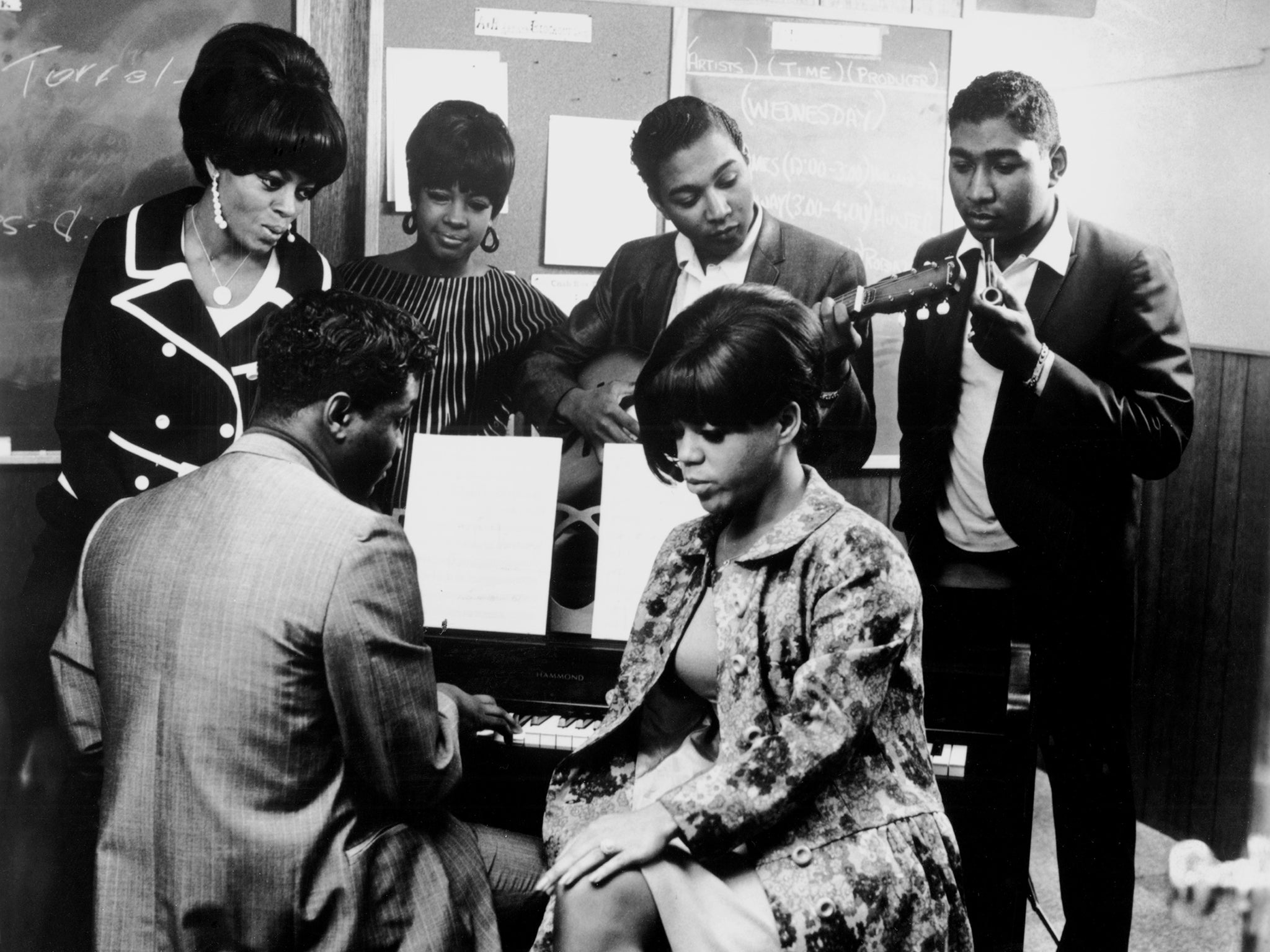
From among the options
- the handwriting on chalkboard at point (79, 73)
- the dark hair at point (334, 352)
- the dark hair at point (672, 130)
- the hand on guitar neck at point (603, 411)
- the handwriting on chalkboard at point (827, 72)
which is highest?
the handwriting on chalkboard at point (827, 72)

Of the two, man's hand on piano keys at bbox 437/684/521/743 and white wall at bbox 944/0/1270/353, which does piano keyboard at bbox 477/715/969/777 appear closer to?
man's hand on piano keys at bbox 437/684/521/743

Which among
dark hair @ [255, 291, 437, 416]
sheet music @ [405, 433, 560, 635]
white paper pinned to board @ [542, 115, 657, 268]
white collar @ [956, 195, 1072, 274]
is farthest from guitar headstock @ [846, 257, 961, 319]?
dark hair @ [255, 291, 437, 416]

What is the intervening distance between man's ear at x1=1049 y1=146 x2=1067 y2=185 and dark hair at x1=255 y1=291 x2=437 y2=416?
4.75ft

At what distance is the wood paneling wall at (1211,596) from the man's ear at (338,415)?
1787 millimetres

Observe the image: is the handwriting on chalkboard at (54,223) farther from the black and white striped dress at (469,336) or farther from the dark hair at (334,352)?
the dark hair at (334,352)

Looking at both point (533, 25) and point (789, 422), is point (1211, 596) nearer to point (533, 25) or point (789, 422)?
point (789, 422)

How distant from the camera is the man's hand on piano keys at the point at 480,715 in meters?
2.11

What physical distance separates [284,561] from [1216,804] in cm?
239

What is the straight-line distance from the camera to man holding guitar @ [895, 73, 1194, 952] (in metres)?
2.34

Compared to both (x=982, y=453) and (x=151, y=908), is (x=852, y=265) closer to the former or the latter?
(x=982, y=453)

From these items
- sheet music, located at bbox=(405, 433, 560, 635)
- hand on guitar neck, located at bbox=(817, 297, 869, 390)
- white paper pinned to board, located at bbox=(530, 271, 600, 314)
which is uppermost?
white paper pinned to board, located at bbox=(530, 271, 600, 314)

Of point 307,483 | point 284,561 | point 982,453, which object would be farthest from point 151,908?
point 982,453

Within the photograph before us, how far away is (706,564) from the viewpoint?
1.95 meters

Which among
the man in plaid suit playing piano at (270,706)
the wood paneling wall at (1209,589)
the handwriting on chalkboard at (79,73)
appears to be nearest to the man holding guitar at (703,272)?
the wood paneling wall at (1209,589)
